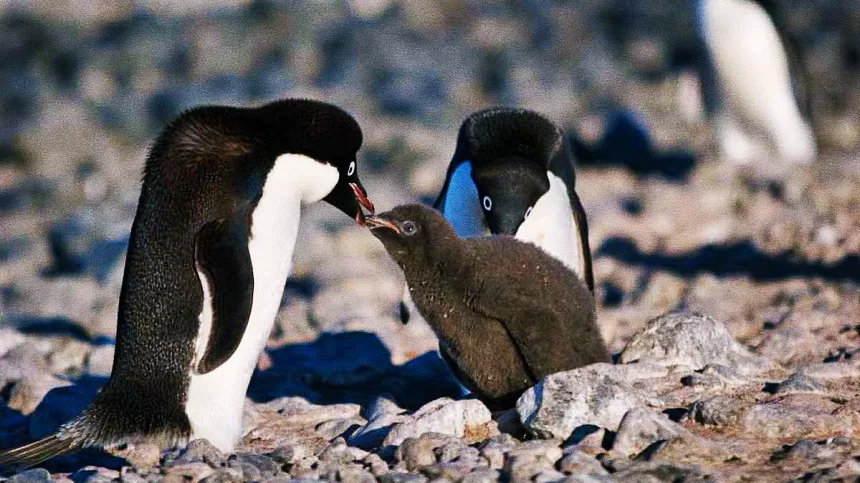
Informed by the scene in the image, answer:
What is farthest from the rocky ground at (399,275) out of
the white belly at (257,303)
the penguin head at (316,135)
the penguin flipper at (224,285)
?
the penguin head at (316,135)

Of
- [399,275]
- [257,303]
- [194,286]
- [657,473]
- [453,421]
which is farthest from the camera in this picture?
[399,275]

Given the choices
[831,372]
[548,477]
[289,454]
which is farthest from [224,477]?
[831,372]

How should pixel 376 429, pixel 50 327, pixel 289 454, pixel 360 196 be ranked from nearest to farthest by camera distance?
pixel 289 454, pixel 376 429, pixel 360 196, pixel 50 327

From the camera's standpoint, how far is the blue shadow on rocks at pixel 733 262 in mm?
8070

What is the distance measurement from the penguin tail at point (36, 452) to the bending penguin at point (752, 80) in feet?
28.2

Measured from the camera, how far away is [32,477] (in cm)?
438

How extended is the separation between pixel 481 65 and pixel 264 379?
11.8m

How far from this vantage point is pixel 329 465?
4.37m

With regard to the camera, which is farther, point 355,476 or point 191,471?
point 191,471

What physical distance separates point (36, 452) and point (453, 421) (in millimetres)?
1431

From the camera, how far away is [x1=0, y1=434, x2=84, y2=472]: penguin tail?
485 cm

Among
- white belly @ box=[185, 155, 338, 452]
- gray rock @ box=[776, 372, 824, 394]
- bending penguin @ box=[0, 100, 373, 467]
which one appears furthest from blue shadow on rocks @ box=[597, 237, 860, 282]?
bending penguin @ box=[0, 100, 373, 467]

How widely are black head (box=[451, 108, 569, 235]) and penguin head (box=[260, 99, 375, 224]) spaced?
604mm

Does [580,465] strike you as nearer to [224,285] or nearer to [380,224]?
[380,224]
